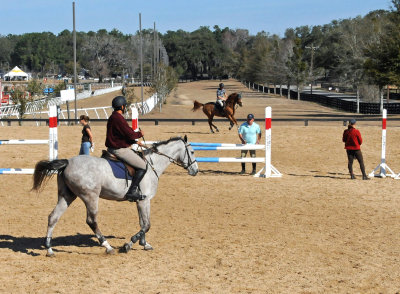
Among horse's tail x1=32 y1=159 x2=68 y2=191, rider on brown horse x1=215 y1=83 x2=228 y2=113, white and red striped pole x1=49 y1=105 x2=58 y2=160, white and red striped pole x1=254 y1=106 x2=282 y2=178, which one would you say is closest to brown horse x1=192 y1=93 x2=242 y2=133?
rider on brown horse x1=215 y1=83 x2=228 y2=113

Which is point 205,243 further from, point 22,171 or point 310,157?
point 310,157

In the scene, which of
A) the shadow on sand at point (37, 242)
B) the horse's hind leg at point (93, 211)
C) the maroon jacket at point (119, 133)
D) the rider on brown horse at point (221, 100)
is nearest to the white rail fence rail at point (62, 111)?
the rider on brown horse at point (221, 100)

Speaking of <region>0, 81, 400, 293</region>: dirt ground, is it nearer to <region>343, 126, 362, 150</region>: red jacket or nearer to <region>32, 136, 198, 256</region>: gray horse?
<region>32, 136, 198, 256</region>: gray horse

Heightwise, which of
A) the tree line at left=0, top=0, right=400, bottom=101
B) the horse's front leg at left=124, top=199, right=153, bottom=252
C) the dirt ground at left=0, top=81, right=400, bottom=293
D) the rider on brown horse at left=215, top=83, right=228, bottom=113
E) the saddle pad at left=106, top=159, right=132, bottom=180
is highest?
the tree line at left=0, top=0, right=400, bottom=101

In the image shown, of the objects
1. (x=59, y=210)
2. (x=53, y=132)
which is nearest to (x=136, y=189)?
(x=59, y=210)

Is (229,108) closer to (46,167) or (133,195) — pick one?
(133,195)

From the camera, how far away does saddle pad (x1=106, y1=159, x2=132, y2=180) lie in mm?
9258

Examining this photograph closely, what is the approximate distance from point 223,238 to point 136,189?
196 centimetres

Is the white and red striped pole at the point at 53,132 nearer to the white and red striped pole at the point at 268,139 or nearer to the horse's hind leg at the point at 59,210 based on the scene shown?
the horse's hind leg at the point at 59,210

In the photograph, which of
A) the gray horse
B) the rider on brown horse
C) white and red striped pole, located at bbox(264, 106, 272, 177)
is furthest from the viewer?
the rider on brown horse

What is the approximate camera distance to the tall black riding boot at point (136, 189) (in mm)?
9289

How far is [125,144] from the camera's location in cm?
929

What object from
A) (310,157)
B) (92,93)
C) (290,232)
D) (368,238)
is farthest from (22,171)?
(92,93)

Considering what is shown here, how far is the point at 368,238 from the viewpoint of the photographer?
10.3m
